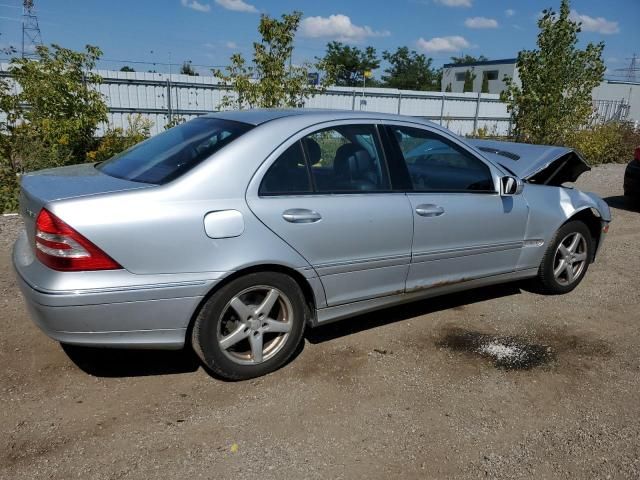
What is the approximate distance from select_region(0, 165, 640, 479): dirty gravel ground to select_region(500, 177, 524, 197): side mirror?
1.09 m

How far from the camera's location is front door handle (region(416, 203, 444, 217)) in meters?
3.63

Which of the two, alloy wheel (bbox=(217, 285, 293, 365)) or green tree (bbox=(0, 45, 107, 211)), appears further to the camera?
green tree (bbox=(0, 45, 107, 211))

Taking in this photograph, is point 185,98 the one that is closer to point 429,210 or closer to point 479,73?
point 429,210

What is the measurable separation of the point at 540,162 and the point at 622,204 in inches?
253

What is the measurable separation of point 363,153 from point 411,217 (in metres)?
0.55

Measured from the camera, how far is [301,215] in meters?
3.13

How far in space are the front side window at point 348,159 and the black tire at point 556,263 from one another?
6.50 ft

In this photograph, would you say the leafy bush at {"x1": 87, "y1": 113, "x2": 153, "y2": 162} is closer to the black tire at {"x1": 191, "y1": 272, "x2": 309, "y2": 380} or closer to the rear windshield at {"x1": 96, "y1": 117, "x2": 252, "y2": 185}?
the rear windshield at {"x1": 96, "y1": 117, "x2": 252, "y2": 185}

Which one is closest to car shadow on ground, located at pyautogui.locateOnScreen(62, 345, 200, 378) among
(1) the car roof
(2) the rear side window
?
(2) the rear side window

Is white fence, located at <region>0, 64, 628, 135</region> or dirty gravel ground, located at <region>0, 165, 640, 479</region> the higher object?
white fence, located at <region>0, 64, 628, 135</region>

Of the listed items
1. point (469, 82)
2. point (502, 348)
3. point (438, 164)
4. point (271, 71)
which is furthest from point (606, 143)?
point (469, 82)

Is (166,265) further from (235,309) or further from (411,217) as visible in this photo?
(411,217)

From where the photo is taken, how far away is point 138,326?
110 inches

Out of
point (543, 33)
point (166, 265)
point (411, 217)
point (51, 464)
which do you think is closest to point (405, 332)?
point (411, 217)
